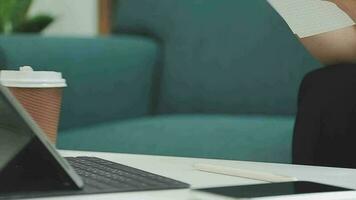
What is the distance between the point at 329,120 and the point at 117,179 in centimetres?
46

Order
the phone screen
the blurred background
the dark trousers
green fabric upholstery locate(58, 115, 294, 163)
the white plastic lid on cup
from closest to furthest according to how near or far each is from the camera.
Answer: the phone screen
the white plastic lid on cup
the dark trousers
green fabric upholstery locate(58, 115, 294, 163)
the blurred background

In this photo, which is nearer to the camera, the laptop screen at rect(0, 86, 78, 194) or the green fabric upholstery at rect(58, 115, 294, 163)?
the laptop screen at rect(0, 86, 78, 194)

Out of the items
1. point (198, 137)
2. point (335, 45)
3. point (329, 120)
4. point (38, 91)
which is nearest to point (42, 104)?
point (38, 91)

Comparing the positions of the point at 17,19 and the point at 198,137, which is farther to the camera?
the point at 17,19

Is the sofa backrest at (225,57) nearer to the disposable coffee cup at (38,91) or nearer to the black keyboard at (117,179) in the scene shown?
the disposable coffee cup at (38,91)

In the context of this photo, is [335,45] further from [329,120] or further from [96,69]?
[96,69]

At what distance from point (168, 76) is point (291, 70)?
Answer: 34 cm

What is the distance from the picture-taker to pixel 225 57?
1770mm

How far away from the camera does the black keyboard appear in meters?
0.56

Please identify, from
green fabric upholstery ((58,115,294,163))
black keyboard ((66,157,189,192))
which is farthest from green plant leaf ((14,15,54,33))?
black keyboard ((66,157,189,192))

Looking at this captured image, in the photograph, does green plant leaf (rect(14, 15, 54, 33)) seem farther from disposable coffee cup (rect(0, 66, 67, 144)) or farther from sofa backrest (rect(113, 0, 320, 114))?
disposable coffee cup (rect(0, 66, 67, 144))

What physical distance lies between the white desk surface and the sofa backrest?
90cm

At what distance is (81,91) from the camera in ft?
5.74

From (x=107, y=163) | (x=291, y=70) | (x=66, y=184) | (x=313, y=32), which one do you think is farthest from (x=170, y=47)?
(x=66, y=184)
